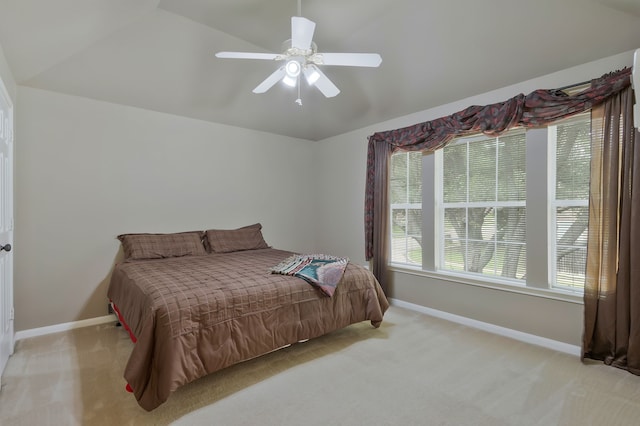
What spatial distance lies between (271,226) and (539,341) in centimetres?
343

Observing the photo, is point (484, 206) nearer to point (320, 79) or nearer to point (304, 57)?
point (320, 79)

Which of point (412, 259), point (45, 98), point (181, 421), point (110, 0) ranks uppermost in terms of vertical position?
point (110, 0)

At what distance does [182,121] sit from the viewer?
388 centimetres

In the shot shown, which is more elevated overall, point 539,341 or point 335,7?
point 335,7

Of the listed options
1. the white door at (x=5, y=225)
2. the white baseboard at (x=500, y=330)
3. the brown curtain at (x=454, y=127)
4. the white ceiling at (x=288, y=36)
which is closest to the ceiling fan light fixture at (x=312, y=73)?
the white ceiling at (x=288, y=36)

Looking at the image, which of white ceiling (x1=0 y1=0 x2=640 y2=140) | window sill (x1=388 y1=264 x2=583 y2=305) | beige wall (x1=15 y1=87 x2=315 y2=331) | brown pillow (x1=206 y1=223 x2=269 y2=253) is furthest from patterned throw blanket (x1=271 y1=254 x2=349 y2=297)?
white ceiling (x1=0 y1=0 x2=640 y2=140)

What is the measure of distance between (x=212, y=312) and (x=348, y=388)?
100 cm

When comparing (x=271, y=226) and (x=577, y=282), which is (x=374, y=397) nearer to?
(x=577, y=282)

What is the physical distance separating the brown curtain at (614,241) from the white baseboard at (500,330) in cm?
17

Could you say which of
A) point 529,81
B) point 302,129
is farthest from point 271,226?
point 529,81

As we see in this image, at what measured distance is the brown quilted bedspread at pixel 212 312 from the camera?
1.80m

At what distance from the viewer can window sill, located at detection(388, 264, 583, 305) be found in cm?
259

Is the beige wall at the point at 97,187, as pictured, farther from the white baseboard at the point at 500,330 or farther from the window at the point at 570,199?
the window at the point at 570,199

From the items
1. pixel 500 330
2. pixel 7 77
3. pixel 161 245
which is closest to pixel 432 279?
pixel 500 330
